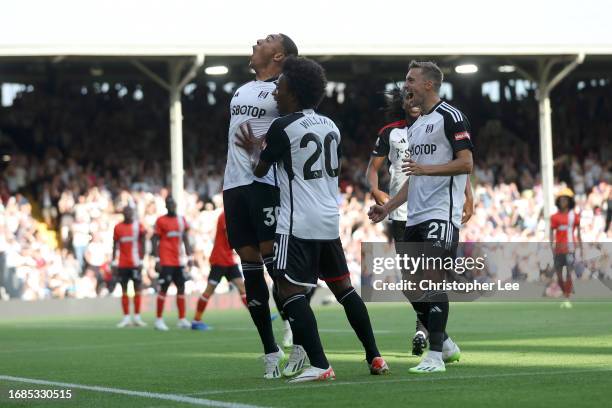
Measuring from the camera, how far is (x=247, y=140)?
9.73m

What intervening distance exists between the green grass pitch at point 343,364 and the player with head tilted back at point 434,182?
75cm

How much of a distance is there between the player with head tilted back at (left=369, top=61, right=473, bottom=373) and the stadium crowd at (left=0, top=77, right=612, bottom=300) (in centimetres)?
1902

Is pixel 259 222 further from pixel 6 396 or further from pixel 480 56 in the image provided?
pixel 480 56

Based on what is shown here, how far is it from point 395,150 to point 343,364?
10.1ft

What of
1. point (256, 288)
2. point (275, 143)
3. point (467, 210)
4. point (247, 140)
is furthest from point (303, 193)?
point (467, 210)

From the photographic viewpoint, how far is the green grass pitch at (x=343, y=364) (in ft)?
26.1

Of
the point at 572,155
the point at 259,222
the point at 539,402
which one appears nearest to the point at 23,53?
the point at 572,155

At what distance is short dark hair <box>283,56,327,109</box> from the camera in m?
9.12

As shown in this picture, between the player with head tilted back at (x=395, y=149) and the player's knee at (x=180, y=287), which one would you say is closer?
the player with head tilted back at (x=395, y=149)

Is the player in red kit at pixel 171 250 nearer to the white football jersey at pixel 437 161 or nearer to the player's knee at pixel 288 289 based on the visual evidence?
the white football jersey at pixel 437 161

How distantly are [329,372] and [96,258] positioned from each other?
20543 mm

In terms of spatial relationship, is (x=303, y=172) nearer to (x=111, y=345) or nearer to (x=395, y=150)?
(x=395, y=150)

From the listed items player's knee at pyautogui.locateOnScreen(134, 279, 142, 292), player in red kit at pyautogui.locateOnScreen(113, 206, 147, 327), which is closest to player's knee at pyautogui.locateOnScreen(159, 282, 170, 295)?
player in red kit at pyautogui.locateOnScreen(113, 206, 147, 327)
